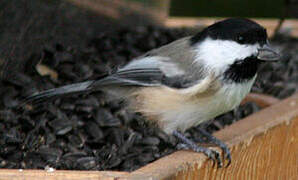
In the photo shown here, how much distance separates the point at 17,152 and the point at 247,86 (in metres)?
1.00

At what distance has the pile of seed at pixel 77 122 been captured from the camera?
7.75 feet

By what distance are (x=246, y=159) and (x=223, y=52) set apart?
0.46 metres

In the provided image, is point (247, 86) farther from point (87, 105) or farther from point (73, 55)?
point (73, 55)

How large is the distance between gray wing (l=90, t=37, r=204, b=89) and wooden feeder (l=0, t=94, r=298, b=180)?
0.31m

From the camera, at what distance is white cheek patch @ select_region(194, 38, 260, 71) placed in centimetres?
218

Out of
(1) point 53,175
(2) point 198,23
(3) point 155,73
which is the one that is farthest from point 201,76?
(2) point 198,23

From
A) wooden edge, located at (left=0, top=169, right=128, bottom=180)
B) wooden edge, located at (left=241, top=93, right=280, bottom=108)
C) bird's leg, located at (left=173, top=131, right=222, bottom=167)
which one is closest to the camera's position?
wooden edge, located at (left=0, top=169, right=128, bottom=180)

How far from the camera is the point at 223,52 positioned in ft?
7.19

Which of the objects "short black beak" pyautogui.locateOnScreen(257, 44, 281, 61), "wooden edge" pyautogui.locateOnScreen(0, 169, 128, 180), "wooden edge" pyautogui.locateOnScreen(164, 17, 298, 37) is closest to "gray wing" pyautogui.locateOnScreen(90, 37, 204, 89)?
"short black beak" pyautogui.locateOnScreen(257, 44, 281, 61)

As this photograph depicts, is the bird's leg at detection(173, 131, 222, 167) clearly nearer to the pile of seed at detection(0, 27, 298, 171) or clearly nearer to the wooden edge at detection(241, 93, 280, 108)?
the pile of seed at detection(0, 27, 298, 171)

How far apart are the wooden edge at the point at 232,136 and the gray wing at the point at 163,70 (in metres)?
0.31

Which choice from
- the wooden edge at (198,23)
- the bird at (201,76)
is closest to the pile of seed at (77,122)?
the bird at (201,76)

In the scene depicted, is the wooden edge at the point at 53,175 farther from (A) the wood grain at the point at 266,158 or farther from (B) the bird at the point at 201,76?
(B) the bird at the point at 201,76

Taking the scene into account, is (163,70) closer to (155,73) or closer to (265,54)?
(155,73)
